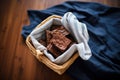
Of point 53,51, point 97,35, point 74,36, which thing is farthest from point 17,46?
point 97,35

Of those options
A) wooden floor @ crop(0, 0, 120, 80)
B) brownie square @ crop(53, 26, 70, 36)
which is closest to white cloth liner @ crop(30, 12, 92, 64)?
brownie square @ crop(53, 26, 70, 36)

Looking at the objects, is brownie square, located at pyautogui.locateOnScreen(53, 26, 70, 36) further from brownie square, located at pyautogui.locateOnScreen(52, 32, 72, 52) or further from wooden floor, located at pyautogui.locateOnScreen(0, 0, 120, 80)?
wooden floor, located at pyautogui.locateOnScreen(0, 0, 120, 80)

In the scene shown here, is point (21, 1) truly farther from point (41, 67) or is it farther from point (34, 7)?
point (41, 67)

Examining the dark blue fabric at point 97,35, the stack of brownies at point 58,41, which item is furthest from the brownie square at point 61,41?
the dark blue fabric at point 97,35

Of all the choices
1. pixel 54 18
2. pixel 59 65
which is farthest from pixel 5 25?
pixel 59 65

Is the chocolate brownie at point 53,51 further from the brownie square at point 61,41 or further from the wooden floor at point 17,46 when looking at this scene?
the wooden floor at point 17,46
